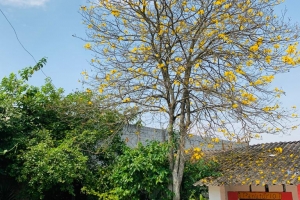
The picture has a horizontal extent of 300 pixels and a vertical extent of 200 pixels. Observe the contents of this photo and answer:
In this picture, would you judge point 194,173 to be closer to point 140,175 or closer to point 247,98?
point 140,175

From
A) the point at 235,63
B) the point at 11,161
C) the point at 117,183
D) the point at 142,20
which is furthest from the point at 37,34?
the point at 235,63

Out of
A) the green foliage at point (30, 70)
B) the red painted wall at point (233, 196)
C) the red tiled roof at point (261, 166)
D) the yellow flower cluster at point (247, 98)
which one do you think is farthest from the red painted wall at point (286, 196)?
the green foliage at point (30, 70)

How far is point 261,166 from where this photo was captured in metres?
7.74

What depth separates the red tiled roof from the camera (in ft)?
22.8

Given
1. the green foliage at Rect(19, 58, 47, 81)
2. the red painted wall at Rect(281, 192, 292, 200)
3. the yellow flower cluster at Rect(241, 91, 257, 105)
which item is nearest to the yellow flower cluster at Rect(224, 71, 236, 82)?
the yellow flower cluster at Rect(241, 91, 257, 105)

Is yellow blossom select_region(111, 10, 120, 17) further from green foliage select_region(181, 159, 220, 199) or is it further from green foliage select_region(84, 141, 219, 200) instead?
green foliage select_region(181, 159, 220, 199)

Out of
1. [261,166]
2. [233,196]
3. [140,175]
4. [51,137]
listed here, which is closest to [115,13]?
[51,137]

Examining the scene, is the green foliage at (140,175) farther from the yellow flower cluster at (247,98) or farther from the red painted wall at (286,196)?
the red painted wall at (286,196)

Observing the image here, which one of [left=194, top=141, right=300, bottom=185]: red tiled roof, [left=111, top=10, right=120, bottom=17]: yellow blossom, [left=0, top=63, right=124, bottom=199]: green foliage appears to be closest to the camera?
[left=194, top=141, right=300, bottom=185]: red tiled roof

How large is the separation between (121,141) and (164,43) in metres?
3.02

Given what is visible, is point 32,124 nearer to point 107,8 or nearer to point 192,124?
point 107,8

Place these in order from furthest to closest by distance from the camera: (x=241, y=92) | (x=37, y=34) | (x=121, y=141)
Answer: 1. (x=121, y=141)
2. (x=37, y=34)
3. (x=241, y=92)

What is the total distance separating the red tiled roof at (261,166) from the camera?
6.96 m

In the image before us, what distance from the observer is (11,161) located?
7.79 meters
